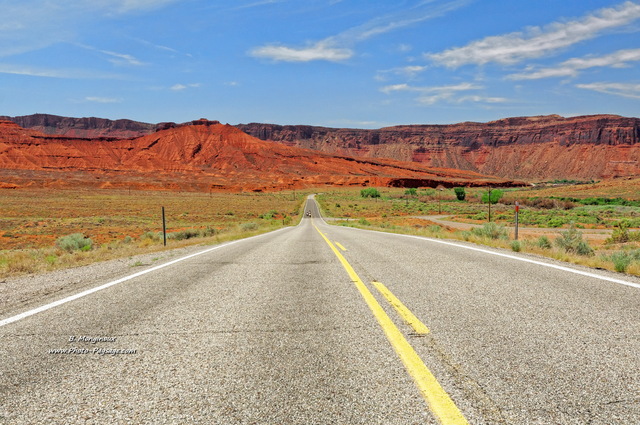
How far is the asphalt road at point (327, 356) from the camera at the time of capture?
256 centimetres

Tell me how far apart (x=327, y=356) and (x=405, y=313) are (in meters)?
1.57

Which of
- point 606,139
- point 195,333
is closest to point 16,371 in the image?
point 195,333

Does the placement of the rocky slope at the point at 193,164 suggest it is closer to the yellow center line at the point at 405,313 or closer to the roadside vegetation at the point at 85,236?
the roadside vegetation at the point at 85,236

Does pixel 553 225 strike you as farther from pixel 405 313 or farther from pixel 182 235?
pixel 405 313

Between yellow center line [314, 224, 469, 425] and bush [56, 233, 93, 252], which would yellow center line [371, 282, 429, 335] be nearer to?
yellow center line [314, 224, 469, 425]

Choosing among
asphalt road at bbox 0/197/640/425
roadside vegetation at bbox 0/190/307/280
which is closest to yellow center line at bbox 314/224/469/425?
asphalt road at bbox 0/197/640/425

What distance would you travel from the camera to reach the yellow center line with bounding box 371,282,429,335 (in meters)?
4.08

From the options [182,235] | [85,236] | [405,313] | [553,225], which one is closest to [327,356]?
[405,313]

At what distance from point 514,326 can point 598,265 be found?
5637 mm

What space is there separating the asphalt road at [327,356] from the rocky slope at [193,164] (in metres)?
130

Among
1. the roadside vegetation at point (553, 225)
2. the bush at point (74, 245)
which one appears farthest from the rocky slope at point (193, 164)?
the bush at point (74, 245)

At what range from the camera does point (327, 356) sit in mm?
3395

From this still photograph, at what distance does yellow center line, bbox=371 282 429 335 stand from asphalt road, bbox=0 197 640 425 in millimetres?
77

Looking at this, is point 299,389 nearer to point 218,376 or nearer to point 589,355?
point 218,376
